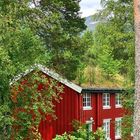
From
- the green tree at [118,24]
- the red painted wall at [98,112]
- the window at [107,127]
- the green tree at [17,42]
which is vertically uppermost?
the green tree at [118,24]

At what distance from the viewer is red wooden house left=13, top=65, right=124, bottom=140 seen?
1297 inches

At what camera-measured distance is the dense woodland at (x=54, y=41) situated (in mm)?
19203

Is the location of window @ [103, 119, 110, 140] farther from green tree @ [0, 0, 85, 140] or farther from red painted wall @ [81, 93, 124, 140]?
green tree @ [0, 0, 85, 140]

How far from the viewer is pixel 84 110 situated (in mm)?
36812

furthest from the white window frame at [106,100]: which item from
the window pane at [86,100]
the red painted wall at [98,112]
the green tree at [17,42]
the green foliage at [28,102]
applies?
the green foliage at [28,102]

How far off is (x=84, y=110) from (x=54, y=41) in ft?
36.3

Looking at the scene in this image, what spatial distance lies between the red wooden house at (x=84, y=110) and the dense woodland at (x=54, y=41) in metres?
1.26

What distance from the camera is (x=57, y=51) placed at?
28688mm

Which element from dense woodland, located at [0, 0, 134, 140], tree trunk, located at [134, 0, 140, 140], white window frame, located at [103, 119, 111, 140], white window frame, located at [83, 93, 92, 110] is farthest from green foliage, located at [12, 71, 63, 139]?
white window frame, located at [103, 119, 111, 140]

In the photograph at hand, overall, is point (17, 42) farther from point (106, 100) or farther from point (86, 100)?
point (106, 100)

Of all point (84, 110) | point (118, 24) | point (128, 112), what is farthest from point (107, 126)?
point (128, 112)

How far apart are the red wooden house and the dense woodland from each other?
1260 millimetres

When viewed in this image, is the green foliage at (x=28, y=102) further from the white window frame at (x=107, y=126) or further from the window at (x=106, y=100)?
the white window frame at (x=107, y=126)

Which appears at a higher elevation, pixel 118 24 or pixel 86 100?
pixel 118 24
